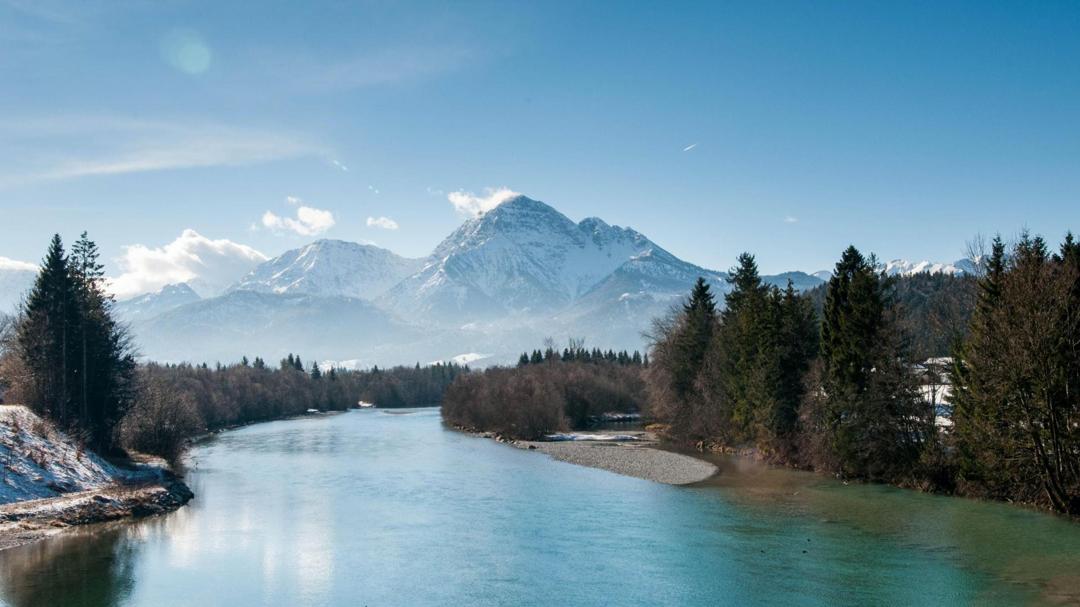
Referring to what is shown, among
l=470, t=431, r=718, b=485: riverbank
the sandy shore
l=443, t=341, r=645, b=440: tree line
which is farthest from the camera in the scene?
l=443, t=341, r=645, b=440: tree line

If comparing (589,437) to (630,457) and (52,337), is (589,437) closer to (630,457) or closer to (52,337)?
(630,457)

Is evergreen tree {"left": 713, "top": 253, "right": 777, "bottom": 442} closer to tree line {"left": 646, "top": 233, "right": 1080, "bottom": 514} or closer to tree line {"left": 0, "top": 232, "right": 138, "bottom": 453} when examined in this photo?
tree line {"left": 646, "top": 233, "right": 1080, "bottom": 514}

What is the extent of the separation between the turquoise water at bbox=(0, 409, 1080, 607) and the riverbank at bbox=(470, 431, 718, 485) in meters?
3.76

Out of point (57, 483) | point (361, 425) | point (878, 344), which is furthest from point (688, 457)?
point (361, 425)

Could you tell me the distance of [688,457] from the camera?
71.6 m

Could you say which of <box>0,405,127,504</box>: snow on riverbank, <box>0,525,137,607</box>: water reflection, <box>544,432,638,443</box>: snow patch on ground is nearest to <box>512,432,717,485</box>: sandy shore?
<box>544,432,638,443</box>: snow patch on ground

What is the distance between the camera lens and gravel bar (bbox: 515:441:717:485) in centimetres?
5984

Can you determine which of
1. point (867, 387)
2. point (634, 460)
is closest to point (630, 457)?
point (634, 460)

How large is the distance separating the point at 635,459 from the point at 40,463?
45.0 meters

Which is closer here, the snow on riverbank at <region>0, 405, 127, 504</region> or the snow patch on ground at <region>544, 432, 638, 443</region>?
the snow on riverbank at <region>0, 405, 127, 504</region>

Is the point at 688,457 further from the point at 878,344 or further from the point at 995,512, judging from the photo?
the point at 995,512

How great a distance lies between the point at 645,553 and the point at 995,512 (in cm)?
2027

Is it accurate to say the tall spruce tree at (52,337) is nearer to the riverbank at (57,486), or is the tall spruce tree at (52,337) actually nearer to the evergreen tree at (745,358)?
the riverbank at (57,486)

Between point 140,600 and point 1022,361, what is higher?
point 1022,361
